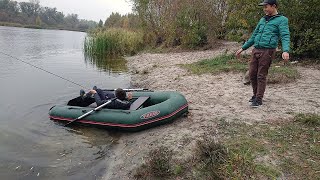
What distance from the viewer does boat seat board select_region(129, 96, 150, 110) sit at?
674 centimetres

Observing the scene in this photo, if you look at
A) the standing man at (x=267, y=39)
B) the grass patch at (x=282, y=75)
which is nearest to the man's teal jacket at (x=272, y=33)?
the standing man at (x=267, y=39)

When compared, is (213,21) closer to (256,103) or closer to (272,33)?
(256,103)

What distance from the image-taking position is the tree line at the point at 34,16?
267ft

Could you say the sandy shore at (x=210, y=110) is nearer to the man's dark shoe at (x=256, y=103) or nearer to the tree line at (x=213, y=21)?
the man's dark shoe at (x=256, y=103)

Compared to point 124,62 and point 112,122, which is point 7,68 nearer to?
point 124,62

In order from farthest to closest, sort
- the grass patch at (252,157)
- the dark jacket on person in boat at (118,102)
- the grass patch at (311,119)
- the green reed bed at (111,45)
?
the green reed bed at (111,45) → the dark jacket on person in boat at (118,102) → the grass patch at (311,119) → the grass patch at (252,157)

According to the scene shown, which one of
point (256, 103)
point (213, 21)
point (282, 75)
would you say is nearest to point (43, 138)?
point (256, 103)

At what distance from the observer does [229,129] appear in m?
5.31

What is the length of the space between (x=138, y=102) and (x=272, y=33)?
3.16m

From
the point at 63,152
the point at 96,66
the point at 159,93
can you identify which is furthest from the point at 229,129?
the point at 96,66

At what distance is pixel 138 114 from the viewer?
20.4 ft

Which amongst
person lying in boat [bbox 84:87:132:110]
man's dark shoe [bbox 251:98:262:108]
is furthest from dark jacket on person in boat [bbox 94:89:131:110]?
man's dark shoe [bbox 251:98:262:108]

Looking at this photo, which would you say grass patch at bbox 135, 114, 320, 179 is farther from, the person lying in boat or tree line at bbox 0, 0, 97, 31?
tree line at bbox 0, 0, 97, 31

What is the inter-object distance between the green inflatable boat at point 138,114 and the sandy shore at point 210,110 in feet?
0.61
